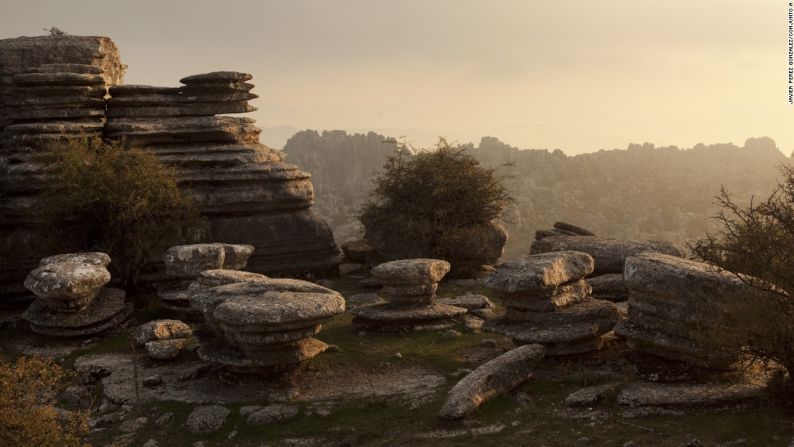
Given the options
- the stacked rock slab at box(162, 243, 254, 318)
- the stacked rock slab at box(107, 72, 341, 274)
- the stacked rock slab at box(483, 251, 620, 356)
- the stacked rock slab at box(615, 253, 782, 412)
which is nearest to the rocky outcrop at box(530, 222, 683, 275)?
the stacked rock slab at box(483, 251, 620, 356)

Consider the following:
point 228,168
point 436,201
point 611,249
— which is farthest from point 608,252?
point 228,168

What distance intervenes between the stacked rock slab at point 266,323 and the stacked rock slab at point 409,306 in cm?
309

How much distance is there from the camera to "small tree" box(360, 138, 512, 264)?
22.0 metres

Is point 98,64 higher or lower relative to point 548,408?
higher

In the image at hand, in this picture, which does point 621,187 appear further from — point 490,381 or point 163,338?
point 490,381

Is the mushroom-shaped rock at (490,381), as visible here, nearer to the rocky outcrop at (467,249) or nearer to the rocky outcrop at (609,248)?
the rocky outcrop at (609,248)

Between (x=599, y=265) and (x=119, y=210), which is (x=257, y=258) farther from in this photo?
(x=599, y=265)

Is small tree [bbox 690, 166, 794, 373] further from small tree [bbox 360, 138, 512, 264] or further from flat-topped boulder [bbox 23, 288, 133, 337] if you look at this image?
flat-topped boulder [bbox 23, 288, 133, 337]

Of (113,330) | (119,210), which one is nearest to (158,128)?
(119,210)

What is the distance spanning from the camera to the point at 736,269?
10.6m

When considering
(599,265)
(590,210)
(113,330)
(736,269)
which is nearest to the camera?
(736,269)

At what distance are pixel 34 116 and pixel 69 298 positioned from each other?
722cm

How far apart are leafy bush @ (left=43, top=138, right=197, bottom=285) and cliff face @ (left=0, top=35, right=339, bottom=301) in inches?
49.4

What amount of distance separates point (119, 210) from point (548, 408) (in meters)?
12.1
